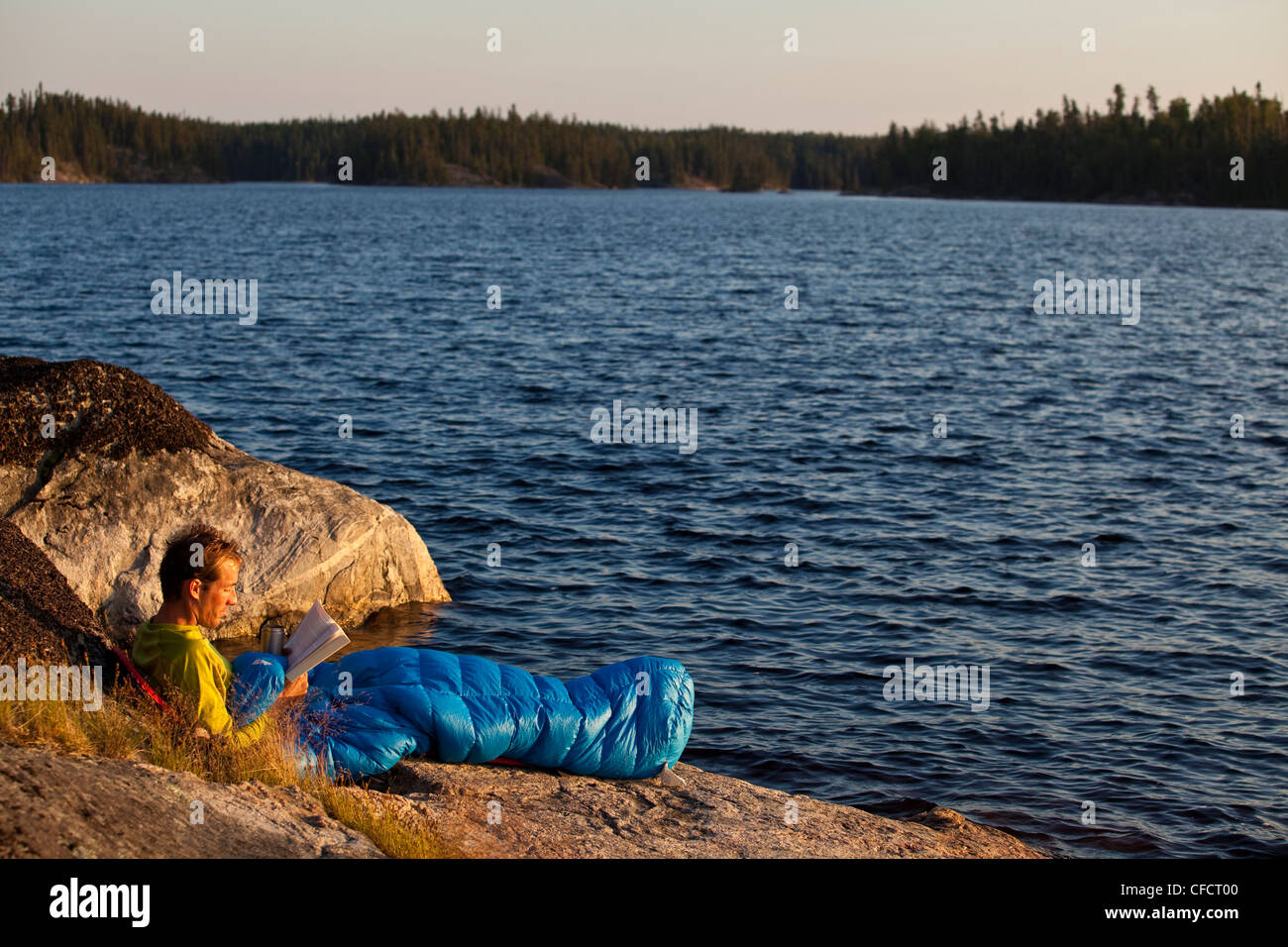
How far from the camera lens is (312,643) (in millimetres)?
6523

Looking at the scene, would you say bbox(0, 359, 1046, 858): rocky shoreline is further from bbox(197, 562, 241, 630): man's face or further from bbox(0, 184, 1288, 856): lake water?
bbox(0, 184, 1288, 856): lake water

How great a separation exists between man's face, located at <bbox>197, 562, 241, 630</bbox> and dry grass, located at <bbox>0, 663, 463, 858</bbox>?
61 cm

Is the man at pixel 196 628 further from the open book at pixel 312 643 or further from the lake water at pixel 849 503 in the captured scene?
the lake water at pixel 849 503

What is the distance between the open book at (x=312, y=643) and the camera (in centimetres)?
639

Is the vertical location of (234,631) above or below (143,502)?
below

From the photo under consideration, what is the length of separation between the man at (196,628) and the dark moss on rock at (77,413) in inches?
198

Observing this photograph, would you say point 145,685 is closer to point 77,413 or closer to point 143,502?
point 143,502

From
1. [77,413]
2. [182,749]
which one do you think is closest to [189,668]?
[182,749]

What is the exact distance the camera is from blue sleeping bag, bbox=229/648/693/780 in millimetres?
7270

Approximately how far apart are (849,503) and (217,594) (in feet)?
41.1

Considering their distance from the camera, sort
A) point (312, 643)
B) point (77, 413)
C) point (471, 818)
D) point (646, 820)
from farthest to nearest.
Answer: point (77, 413) < point (646, 820) < point (471, 818) < point (312, 643)

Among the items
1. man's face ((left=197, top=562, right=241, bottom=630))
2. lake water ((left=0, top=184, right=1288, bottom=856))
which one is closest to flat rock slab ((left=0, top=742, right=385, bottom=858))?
man's face ((left=197, top=562, right=241, bottom=630))
